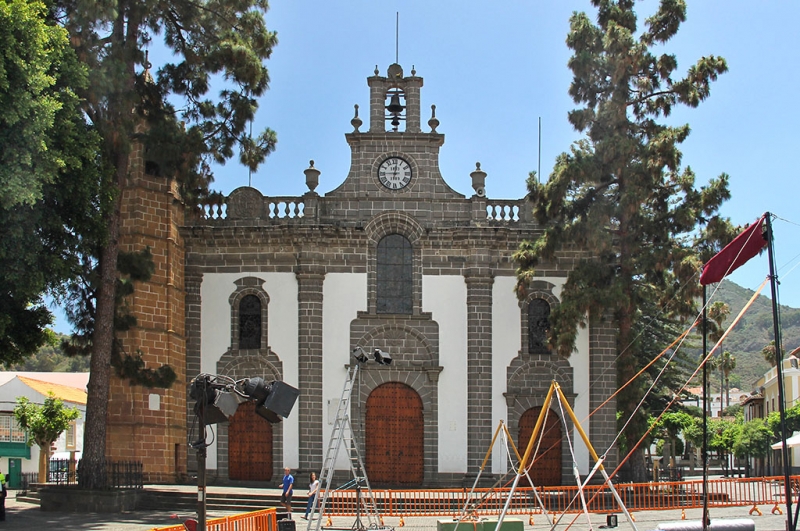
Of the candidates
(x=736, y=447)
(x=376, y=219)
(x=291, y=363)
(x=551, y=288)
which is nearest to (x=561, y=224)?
(x=551, y=288)

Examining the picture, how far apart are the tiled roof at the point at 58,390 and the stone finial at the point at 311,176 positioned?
50.9ft

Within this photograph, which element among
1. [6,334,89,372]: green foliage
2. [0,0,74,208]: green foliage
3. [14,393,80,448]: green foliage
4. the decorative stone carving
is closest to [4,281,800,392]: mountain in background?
[6,334,89,372]: green foliage

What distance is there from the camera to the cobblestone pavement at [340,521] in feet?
64.1

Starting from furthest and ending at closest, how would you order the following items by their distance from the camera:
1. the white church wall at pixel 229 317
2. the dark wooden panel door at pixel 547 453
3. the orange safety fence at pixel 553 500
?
the white church wall at pixel 229 317, the dark wooden panel door at pixel 547 453, the orange safety fence at pixel 553 500

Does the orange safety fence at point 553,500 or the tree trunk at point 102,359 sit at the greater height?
the tree trunk at point 102,359

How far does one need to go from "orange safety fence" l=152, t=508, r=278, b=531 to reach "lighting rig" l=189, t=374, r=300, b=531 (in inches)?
82.3

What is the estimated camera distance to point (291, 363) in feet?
93.3

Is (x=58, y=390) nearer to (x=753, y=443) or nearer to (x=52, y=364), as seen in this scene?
(x=753, y=443)

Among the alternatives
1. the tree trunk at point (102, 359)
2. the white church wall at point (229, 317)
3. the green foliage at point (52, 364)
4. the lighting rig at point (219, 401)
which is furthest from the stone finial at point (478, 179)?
the green foliage at point (52, 364)

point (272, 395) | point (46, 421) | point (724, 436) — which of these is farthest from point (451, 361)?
point (724, 436)

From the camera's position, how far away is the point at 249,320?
95.2ft

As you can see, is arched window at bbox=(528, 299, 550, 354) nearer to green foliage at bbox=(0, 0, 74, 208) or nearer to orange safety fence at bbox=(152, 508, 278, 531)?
orange safety fence at bbox=(152, 508, 278, 531)

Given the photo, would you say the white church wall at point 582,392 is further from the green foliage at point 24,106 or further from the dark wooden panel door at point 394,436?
the green foliage at point 24,106

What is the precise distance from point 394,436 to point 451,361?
270 centimetres
